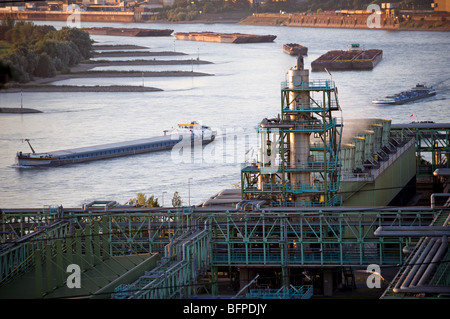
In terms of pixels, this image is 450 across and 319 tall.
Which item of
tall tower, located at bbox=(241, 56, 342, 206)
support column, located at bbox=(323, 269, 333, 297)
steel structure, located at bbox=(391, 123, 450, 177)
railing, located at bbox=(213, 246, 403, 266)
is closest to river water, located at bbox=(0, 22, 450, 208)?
tall tower, located at bbox=(241, 56, 342, 206)

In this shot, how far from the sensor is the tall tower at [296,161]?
16.1 m

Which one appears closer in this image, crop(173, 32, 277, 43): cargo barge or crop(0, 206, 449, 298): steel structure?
crop(0, 206, 449, 298): steel structure

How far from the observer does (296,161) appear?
53.5 ft

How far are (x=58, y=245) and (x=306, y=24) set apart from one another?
7065cm

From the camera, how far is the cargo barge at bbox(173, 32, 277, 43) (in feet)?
254

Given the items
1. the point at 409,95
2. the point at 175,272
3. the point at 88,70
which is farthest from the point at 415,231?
the point at 88,70

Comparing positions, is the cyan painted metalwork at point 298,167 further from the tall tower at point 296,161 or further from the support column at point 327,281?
the support column at point 327,281

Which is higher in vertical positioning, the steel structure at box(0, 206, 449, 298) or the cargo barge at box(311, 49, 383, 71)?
the steel structure at box(0, 206, 449, 298)

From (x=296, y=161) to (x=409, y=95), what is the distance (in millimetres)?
28306

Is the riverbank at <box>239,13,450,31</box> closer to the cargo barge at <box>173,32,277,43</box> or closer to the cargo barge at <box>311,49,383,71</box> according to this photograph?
the cargo barge at <box>173,32,277,43</box>
